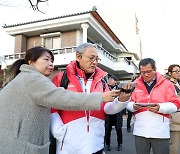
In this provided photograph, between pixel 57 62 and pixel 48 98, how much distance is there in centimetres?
1309

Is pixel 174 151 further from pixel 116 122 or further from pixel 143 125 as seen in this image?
Result: pixel 116 122

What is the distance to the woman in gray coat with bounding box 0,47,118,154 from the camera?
1605mm

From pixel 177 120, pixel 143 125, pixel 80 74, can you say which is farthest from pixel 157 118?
pixel 80 74

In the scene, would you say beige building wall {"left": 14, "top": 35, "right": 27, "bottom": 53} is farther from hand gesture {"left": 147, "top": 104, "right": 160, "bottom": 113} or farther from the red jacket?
hand gesture {"left": 147, "top": 104, "right": 160, "bottom": 113}

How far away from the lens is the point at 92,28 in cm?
1510

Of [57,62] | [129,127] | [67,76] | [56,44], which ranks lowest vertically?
[129,127]

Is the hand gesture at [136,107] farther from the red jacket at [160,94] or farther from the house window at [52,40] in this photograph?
the house window at [52,40]

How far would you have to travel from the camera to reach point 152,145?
2.80 meters

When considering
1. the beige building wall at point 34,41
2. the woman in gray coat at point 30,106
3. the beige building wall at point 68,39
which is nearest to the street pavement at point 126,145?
the woman in gray coat at point 30,106

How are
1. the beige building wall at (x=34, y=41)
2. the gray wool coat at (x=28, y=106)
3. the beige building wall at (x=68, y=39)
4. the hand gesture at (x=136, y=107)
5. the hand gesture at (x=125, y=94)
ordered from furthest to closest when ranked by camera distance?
the beige building wall at (x=34, y=41) < the beige building wall at (x=68, y=39) < the hand gesture at (x=136, y=107) < the hand gesture at (x=125, y=94) < the gray wool coat at (x=28, y=106)

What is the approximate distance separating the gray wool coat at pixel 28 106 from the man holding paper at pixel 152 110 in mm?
1202

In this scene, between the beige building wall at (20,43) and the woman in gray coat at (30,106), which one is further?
the beige building wall at (20,43)

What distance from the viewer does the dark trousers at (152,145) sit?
8.98 ft

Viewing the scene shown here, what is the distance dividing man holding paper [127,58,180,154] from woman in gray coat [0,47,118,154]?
1.20m
